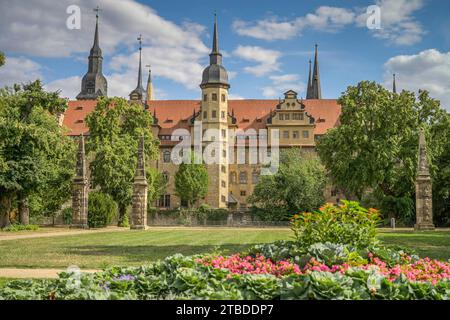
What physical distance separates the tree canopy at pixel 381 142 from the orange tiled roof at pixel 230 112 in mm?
28919

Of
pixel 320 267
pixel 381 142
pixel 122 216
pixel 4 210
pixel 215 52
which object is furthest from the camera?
pixel 215 52

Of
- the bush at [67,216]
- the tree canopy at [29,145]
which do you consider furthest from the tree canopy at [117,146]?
the tree canopy at [29,145]

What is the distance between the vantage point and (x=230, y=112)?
73.6m

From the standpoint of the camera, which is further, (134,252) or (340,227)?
(134,252)

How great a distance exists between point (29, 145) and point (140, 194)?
22.2ft

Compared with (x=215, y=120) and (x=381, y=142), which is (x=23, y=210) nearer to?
(x=381, y=142)

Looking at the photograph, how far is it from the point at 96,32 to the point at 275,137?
26.8 m

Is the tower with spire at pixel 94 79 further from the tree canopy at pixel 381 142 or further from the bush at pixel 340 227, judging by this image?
the bush at pixel 340 227

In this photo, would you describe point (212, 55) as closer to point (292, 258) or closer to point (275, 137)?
point (275, 137)

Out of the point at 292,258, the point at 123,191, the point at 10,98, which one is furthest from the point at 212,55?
the point at 292,258

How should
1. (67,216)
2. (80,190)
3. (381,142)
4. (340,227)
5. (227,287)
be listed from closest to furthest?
1. (227,287)
2. (340,227)
3. (80,190)
4. (381,142)
5. (67,216)

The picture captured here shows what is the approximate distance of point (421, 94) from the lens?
4109 centimetres

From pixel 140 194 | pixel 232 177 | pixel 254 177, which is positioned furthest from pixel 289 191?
pixel 232 177

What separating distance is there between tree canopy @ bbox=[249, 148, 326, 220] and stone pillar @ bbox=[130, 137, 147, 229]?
17562 millimetres
